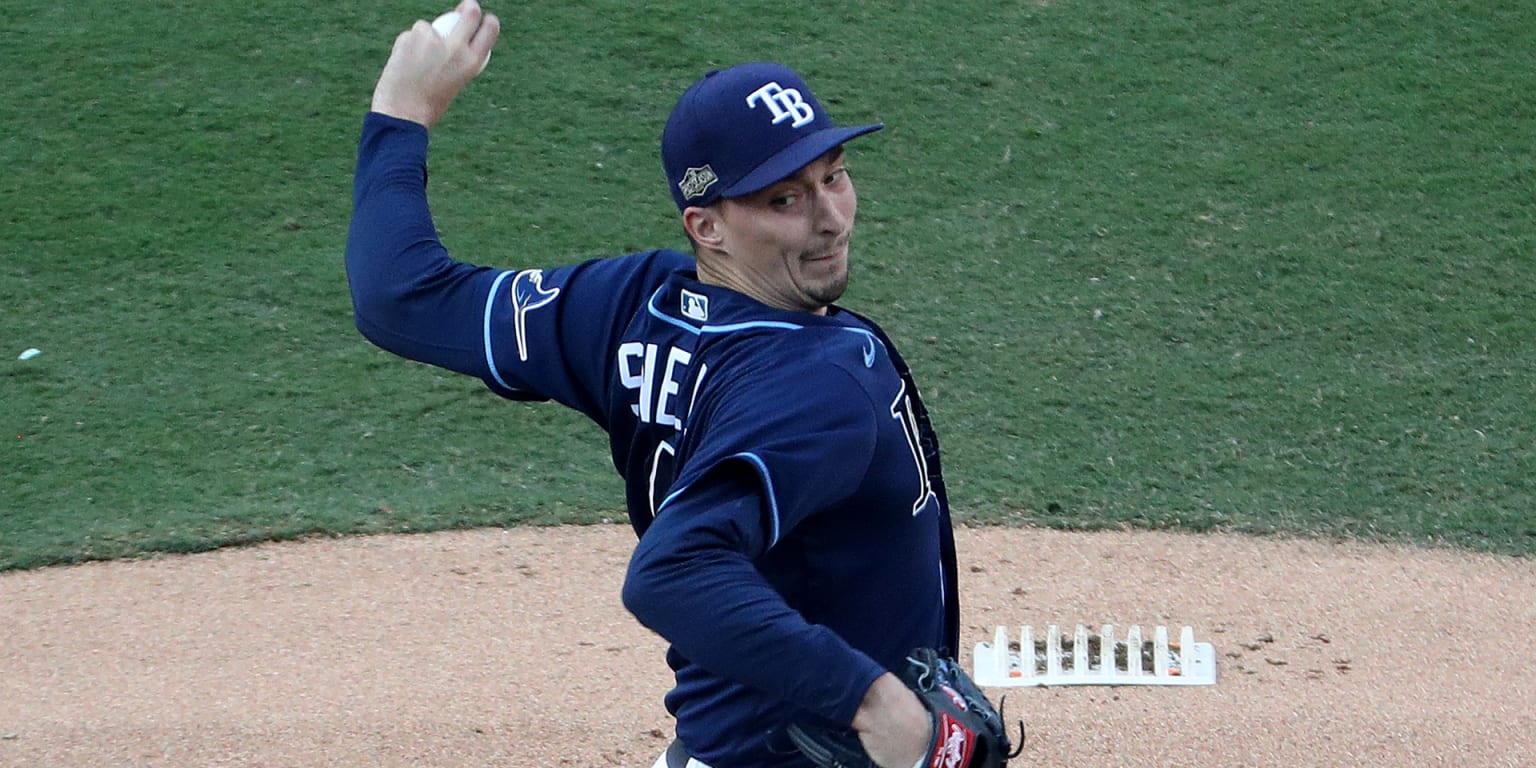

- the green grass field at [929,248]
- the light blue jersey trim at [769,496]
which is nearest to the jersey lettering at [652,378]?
the light blue jersey trim at [769,496]

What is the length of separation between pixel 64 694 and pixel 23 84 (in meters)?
5.23

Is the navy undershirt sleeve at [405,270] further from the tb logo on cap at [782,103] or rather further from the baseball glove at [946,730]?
the baseball glove at [946,730]

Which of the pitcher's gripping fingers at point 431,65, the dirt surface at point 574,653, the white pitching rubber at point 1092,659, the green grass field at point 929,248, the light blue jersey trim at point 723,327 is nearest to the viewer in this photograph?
the light blue jersey trim at point 723,327

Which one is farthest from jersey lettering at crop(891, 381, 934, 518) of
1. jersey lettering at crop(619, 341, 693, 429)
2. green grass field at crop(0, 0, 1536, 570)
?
green grass field at crop(0, 0, 1536, 570)

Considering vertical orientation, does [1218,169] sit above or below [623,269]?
below

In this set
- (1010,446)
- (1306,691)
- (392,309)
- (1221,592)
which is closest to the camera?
(392,309)

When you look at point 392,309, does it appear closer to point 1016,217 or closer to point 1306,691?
point 1306,691

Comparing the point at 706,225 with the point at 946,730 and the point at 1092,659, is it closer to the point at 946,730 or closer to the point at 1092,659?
the point at 946,730

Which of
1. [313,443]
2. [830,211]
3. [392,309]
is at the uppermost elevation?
[830,211]

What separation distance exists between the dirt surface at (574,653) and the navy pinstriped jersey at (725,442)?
1790 millimetres

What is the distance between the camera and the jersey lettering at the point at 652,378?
A: 2164 mm

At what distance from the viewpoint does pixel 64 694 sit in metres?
4.27

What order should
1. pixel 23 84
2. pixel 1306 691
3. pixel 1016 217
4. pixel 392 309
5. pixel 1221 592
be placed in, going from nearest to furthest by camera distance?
pixel 392 309
pixel 1306 691
pixel 1221 592
pixel 1016 217
pixel 23 84

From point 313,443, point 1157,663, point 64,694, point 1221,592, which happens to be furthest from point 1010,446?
point 64,694
